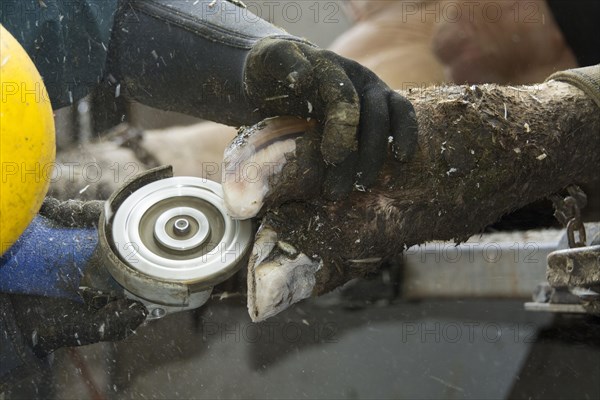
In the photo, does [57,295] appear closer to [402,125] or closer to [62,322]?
[62,322]

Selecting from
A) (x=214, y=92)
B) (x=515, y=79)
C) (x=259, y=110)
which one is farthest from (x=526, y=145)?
(x=515, y=79)

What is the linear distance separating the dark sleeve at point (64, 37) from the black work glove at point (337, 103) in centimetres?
59

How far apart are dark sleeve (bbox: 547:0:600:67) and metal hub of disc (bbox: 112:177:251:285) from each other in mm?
1497

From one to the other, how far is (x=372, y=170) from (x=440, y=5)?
1.53 m

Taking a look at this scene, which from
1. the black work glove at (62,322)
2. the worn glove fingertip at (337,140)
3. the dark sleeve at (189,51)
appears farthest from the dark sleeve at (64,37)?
the worn glove fingertip at (337,140)

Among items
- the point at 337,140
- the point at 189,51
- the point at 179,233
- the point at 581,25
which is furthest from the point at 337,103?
the point at 581,25

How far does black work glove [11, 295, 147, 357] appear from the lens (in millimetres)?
1449

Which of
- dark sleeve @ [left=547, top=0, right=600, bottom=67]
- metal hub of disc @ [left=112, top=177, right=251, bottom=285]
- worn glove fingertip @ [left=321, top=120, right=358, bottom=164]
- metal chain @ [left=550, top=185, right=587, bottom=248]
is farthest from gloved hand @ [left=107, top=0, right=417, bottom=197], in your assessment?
dark sleeve @ [left=547, top=0, right=600, bottom=67]

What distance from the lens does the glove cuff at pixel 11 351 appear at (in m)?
1.43

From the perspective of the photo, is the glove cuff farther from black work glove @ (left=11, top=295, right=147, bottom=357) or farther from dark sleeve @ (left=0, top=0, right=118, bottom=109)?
dark sleeve @ (left=0, top=0, right=118, bottom=109)

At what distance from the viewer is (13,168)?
1.13 metres

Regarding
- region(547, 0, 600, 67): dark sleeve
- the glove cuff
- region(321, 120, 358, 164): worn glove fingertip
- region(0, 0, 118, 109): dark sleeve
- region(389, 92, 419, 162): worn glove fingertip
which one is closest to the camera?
region(321, 120, 358, 164): worn glove fingertip

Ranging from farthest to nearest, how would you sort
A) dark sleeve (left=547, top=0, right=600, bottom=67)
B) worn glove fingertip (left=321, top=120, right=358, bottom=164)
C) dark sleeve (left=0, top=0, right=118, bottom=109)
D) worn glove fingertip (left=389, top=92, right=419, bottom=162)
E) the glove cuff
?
dark sleeve (left=547, top=0, right=600, bottom=67)
dark sleeve (left=0, top=0, right=118, bottom=109)
the glove cuff
worn glove fingertip (left=389, top=92, right=419, bottom=162)
worn glove fingertip (left=321, top=120, right=358, bottom=164)

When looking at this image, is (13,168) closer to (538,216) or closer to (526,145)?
(526,145)
